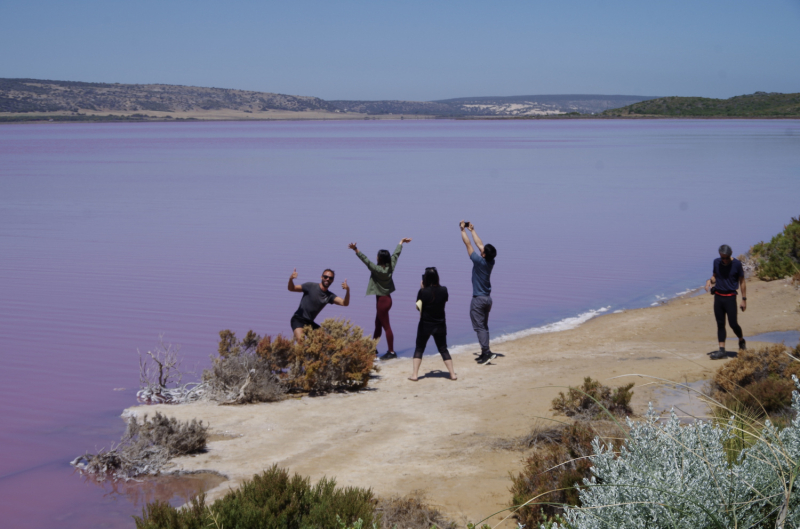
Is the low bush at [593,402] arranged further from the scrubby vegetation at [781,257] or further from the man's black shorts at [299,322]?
the scrubby vegetation at [781,257]

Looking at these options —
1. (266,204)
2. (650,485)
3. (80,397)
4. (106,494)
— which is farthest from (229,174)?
(650,485)

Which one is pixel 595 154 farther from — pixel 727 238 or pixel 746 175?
pixel 727 238

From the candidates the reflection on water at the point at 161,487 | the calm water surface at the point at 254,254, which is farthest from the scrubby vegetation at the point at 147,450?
the calm water surface at the point at 254,254

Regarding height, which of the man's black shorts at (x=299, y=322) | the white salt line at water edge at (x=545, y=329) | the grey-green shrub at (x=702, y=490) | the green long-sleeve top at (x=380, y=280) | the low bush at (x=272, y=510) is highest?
the grey-green shrub at (x=702, y=490)

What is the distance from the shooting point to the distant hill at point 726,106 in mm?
129250

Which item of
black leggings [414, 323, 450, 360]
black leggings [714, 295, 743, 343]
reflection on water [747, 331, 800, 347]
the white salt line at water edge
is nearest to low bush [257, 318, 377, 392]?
black leggings [414, 323, 450, 360]

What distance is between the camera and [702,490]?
2682mm

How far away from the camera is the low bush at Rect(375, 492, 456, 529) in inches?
204

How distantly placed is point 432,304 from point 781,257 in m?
9.75

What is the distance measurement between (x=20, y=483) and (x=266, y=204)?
72.1ft

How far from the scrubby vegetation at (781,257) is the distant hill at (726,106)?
120 m

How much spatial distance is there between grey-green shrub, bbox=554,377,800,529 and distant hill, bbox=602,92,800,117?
135 meters

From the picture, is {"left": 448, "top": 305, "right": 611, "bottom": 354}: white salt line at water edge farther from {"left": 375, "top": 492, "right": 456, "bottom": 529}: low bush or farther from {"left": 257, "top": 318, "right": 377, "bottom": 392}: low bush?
{"left": 375, "top": 492, "right": 456, "bottom": 529}: low bush

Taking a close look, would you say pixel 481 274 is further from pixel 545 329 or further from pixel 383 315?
pixel 545 329
